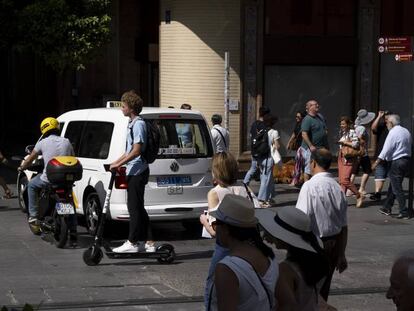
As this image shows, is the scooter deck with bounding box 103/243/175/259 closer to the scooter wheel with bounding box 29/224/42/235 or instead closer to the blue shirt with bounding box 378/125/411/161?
the scooter wheel with bounding box 29/224/42/235

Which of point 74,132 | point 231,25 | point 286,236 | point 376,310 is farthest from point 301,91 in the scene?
point 286,236

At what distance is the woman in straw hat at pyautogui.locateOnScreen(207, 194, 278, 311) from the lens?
4570mm

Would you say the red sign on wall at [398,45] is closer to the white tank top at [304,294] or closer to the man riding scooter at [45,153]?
the man riding scooter at [45,153]

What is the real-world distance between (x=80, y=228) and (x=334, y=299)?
5.37m

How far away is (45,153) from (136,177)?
2037 millimetres

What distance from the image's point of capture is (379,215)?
15.6 meters

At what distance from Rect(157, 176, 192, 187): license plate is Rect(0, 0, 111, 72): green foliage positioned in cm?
845

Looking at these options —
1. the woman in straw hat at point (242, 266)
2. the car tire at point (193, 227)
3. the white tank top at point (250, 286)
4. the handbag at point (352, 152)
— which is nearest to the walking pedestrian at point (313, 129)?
the handbag at point (352, 152)

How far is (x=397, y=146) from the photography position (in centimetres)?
1518

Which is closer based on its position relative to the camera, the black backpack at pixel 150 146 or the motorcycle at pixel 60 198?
the black backpack at pixel 150 146

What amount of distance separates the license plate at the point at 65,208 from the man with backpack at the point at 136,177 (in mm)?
1173

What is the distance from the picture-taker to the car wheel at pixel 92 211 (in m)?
12.5

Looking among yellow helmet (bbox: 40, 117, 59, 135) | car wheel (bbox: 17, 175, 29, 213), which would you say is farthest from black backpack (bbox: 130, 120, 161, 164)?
car wheel (bbox: 17, 175, 29, 213)

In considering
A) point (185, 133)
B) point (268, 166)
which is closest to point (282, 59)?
point (268, 166)
